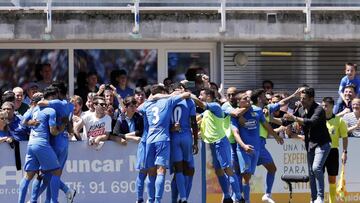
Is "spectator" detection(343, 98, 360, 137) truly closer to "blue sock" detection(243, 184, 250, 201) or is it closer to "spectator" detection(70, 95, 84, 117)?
"blue sock" detection(243, 184, 250, 201)

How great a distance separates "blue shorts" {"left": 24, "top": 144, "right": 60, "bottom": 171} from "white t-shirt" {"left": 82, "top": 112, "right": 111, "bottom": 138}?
158 centimetres

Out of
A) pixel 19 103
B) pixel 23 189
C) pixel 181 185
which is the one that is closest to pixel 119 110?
pixel 19 103

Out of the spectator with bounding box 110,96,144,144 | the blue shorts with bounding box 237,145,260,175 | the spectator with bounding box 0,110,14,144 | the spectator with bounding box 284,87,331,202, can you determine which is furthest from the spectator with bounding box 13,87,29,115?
the spectator with bounding box 284,87,331,202

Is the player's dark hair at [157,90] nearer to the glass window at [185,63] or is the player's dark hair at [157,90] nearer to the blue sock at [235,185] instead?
the blue sock at [235,185]

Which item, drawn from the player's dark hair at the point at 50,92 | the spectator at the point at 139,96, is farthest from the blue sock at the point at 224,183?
the player's dark hair at the point at 50,92

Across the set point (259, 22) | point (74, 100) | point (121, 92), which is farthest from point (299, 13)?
point (74, 100)

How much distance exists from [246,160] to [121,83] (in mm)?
4315

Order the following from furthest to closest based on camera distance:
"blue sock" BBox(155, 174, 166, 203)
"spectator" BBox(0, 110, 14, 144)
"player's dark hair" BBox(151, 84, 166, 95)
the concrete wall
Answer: the concrete wall
"spectator" BBox(0, 110, 14, 144)
"player's dark hair" BBox(151, 84, 166, 95)
"blue sock" BBox(155, 174, 166, 203)

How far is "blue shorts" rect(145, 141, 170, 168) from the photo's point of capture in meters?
18.2

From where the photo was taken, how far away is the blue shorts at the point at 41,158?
59.7 ft

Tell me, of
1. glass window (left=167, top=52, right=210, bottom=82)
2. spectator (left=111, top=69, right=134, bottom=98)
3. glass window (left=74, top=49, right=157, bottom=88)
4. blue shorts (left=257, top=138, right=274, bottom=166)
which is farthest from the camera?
glass window (left=167, top=52, right=210, bottom=82)

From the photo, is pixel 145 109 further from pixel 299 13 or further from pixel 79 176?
pixel 299 13

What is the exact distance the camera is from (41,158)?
1820 centimetres

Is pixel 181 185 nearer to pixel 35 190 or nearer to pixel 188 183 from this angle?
pixel 188 183
